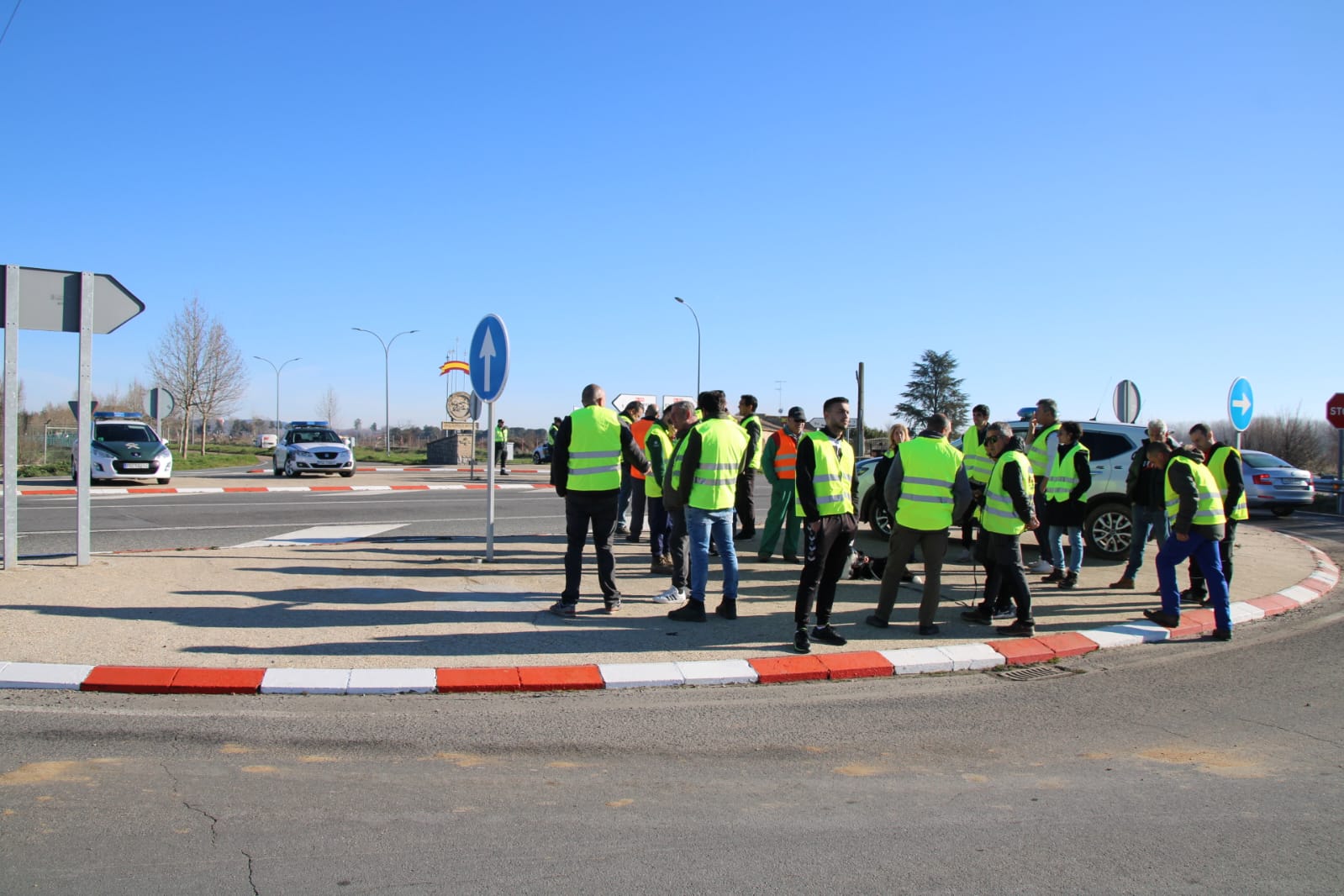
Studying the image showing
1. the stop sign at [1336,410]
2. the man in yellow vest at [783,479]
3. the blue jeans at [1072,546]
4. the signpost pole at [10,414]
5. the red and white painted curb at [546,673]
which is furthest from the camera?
the stop sign at [1336,410]

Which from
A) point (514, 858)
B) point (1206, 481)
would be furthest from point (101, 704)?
point (1206, 481)

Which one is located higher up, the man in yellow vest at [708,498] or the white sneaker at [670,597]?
the man in yellow vest at [708,498]

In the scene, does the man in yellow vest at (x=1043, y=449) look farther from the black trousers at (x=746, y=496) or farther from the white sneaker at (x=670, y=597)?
the white sneaker at (x=670, y=597)

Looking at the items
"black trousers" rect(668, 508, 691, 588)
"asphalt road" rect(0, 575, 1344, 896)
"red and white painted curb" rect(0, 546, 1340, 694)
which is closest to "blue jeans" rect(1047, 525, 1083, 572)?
"red and white painted curb" rect(0, 546, 1340, 694)

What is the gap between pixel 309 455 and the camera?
2708 centimetres

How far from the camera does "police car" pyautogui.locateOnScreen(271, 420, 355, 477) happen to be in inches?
1065

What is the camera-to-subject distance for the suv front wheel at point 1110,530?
36.9 ft

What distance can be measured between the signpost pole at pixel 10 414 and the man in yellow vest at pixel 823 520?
7.05 m

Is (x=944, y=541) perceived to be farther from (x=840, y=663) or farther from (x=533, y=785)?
(x=533, y=785)

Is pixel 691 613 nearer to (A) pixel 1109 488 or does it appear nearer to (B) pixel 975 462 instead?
(B) pixel 975 462

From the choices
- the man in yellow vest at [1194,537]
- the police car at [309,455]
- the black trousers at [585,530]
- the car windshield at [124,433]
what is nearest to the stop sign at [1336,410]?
the man in yellow vest at [1194,537]

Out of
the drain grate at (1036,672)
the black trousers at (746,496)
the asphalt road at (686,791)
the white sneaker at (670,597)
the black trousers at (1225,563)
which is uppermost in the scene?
the black trousers at (746,496)

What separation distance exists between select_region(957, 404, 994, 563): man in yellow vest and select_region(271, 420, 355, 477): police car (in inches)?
814

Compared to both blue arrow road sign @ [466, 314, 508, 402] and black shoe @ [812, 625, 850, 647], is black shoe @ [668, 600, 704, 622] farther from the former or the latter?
blue arrow road sign @ [466, 314, 508, 402]
